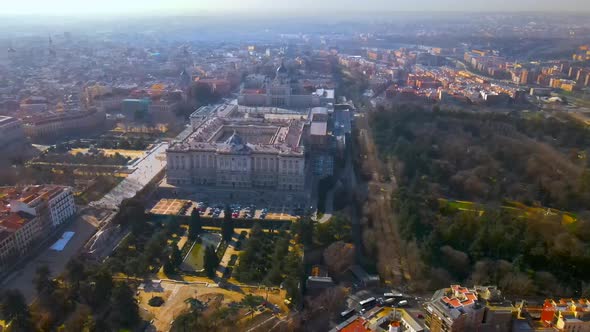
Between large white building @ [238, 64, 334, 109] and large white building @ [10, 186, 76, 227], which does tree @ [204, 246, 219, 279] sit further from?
large white building @ [238, 64, 334, 109]

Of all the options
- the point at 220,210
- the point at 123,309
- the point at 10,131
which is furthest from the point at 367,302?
the point at 10,131

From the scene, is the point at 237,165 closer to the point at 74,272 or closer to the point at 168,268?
the point at 168,268

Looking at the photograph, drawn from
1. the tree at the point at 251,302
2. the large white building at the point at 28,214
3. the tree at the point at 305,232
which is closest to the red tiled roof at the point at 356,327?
the tree at the point at 251,302

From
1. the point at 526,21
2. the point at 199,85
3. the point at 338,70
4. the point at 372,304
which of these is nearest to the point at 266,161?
the point at 372,304

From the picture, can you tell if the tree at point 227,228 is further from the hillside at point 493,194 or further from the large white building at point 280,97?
the large white building at point 280,97

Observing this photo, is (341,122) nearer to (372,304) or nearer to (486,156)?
(486,156)

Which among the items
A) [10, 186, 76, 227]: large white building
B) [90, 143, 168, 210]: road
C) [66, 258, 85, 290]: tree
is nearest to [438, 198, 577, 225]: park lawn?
[90, 143, 168, 210]: road
